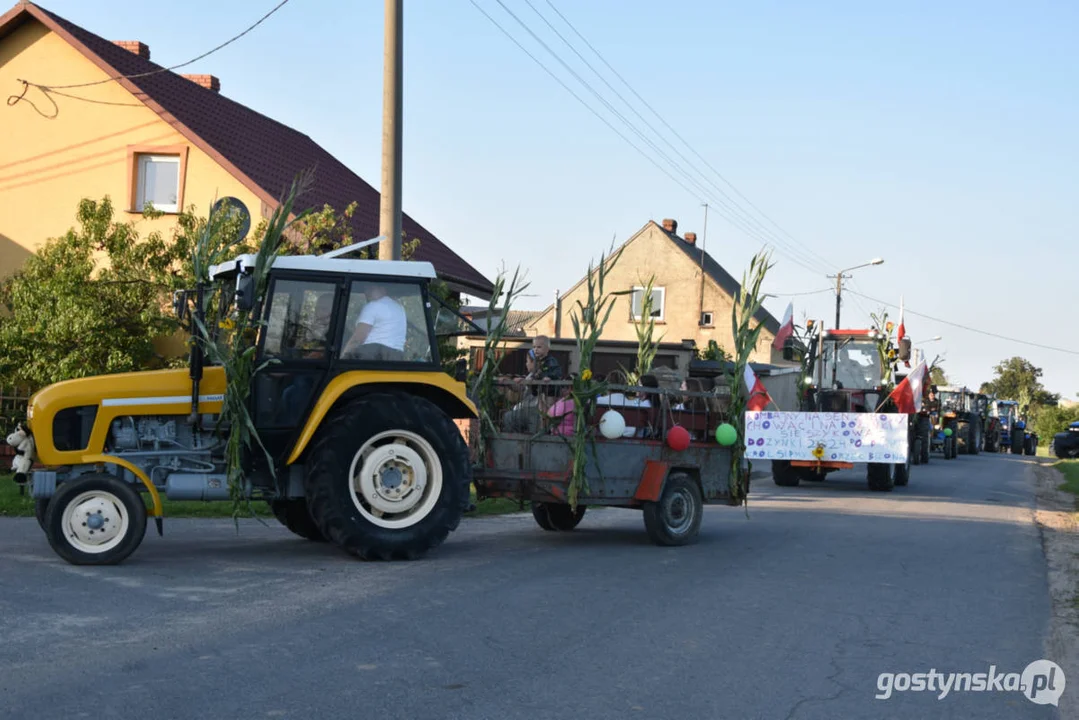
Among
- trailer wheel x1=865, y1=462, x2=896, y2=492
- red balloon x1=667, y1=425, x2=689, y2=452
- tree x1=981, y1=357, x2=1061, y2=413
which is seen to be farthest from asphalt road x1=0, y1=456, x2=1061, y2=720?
tree x1=981, y1=357, x2=1061, y2=413

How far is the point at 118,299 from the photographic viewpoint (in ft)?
66.9

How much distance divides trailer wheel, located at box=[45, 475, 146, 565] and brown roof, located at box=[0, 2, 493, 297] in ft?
39.6

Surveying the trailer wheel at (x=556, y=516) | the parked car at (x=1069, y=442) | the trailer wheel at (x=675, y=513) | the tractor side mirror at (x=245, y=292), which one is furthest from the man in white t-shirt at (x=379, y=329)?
the parked car at (x=1069, y=442)

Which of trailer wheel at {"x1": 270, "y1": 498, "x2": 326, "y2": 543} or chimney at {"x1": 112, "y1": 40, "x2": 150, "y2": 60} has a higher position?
chimney at {"x1": 112, "y1": 40, "x2": 150, "y2": 60}

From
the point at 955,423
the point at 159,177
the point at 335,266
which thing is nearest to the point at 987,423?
the point at 955,423

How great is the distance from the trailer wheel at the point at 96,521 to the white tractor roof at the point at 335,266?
2077 mm

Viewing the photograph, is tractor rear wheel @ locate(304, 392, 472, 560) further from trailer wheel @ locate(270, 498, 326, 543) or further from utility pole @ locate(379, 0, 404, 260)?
utility pole @ locate(379, 0, 404, 260)

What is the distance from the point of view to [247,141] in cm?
2603

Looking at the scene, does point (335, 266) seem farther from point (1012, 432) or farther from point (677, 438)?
point (1012, 432)

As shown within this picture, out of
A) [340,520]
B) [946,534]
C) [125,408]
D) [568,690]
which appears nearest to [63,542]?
[125,408]

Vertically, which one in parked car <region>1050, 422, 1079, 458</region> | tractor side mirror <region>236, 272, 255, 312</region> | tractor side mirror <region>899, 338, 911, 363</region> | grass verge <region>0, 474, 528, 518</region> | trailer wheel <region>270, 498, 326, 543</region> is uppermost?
tractor side mirror <region>899, 338, 911, 363</region>

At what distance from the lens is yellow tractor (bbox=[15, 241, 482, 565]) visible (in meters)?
9.46

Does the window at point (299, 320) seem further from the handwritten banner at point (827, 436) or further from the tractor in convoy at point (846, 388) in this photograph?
the tractor in convoy at point (846, 388)

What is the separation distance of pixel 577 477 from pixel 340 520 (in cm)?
231
